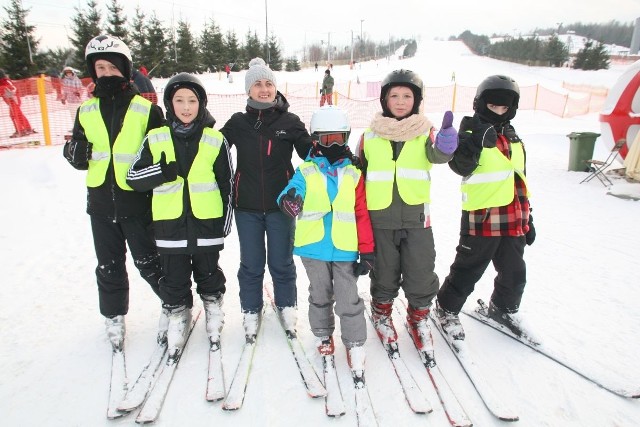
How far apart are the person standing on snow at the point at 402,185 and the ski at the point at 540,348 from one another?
649 millimetres

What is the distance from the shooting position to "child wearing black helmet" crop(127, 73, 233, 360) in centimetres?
232

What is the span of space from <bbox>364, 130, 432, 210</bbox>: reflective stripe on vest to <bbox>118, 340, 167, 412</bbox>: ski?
64.1 inches

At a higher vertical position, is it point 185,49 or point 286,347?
point 185,49

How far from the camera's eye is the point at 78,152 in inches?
91.0

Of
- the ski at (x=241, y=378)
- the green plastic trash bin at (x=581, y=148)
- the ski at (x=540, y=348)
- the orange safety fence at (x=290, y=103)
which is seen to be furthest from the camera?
the orange safety fence at (x=290, y=103)

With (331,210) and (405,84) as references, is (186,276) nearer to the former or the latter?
(331,210)

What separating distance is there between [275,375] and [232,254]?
2.06 meters

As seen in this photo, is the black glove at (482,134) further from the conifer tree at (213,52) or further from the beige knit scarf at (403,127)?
the conifer tree at (213,52)

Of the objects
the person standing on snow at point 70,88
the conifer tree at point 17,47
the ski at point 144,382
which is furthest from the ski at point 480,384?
the conifer tree at point 17,47

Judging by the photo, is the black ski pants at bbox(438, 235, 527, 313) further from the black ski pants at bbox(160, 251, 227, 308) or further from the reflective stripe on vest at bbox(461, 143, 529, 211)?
the black ski pants at bbox(160, 251, 227, 308)

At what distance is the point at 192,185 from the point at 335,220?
0.89 meters

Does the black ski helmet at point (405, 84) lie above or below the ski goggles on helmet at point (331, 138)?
above

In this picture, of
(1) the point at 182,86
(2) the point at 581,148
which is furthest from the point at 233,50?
(1) the point at 182,86

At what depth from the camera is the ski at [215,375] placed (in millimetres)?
2188
